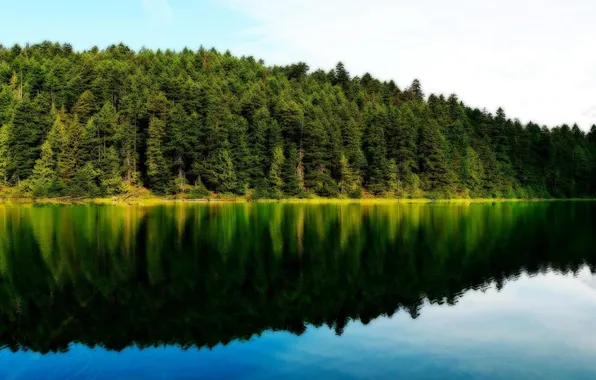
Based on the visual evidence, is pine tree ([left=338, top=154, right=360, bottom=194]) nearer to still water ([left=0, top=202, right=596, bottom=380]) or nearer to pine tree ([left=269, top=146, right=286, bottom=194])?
pine tree ([left=269, top=146, right=286, bottom=194])

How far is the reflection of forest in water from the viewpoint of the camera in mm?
17359

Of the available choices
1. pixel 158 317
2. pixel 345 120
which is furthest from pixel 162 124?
pixel 158 317

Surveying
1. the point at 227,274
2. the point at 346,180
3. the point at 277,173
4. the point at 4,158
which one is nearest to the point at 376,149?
the point at 346,180

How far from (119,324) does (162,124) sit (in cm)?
8820

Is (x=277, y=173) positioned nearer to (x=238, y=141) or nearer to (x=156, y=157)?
(x=238, y=141)

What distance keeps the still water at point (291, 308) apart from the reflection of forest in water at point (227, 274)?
95mm

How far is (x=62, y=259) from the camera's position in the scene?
2770 centimetres

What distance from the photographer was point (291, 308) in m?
19.7

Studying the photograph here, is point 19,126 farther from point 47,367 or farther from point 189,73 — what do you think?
point 47,367

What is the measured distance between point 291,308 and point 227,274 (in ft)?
20.7

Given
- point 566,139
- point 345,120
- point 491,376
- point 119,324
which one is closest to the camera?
point 491,376

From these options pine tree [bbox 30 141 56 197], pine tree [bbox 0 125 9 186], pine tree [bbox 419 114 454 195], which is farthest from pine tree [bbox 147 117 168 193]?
pine tree [bbox 419 114 454 195]

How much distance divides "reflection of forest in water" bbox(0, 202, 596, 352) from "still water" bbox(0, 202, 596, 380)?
95 mm

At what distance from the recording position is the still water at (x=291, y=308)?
46.3ft
